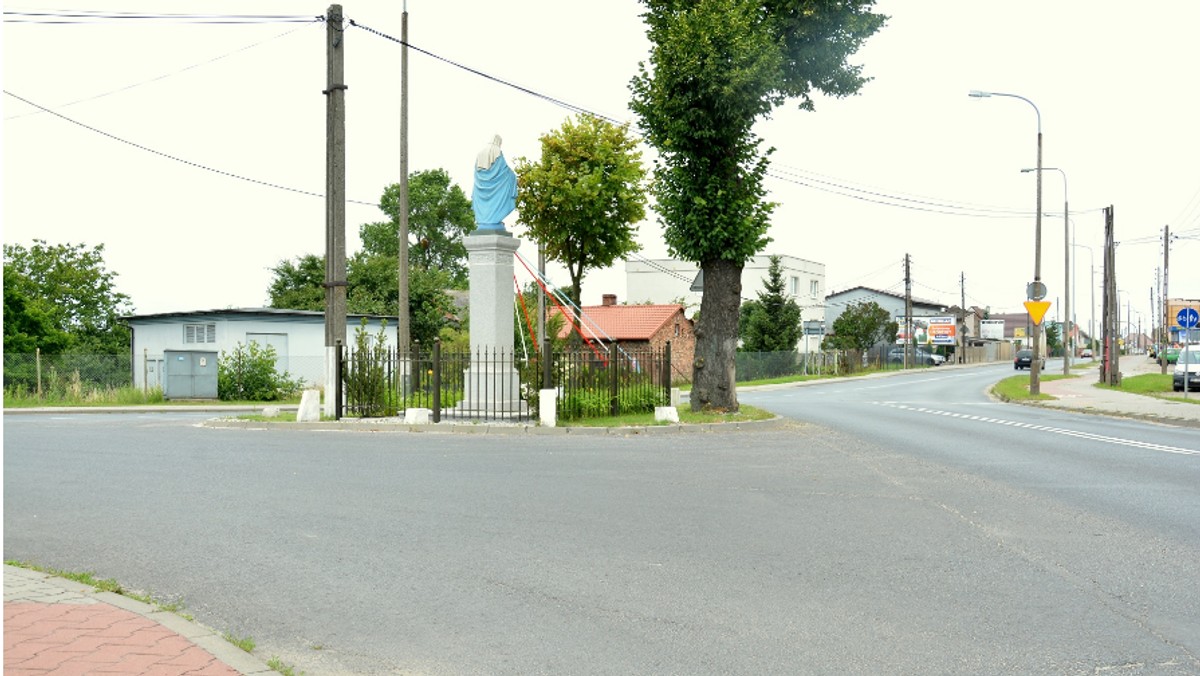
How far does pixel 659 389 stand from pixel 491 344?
4.09 metres

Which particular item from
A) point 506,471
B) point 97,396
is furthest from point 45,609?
point 97,396

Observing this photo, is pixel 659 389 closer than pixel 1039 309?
Yes

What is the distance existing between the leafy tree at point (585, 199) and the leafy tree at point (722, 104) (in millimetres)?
16593

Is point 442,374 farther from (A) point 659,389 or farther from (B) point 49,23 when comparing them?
(B) point 49,23

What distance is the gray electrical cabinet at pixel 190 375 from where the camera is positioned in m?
33.1

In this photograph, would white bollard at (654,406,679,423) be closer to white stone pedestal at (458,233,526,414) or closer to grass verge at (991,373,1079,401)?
white stone pedestal at (458,233,526,414)

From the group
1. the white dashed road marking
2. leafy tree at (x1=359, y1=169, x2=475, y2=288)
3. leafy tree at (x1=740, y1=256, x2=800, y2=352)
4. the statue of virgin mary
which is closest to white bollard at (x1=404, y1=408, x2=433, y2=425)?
the statue of virgin mary

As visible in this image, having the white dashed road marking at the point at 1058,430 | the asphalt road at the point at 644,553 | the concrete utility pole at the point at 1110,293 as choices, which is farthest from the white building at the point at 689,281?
the asphalt road at the point at 644,553

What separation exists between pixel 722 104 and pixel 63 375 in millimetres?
26078

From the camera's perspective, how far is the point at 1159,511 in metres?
9.39

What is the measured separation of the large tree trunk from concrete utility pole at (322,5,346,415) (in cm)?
757

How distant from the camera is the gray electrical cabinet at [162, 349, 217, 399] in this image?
33125 mm

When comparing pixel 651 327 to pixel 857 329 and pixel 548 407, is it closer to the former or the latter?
pixel 857 329

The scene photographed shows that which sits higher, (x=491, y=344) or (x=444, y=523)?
(x=491, y=344)
